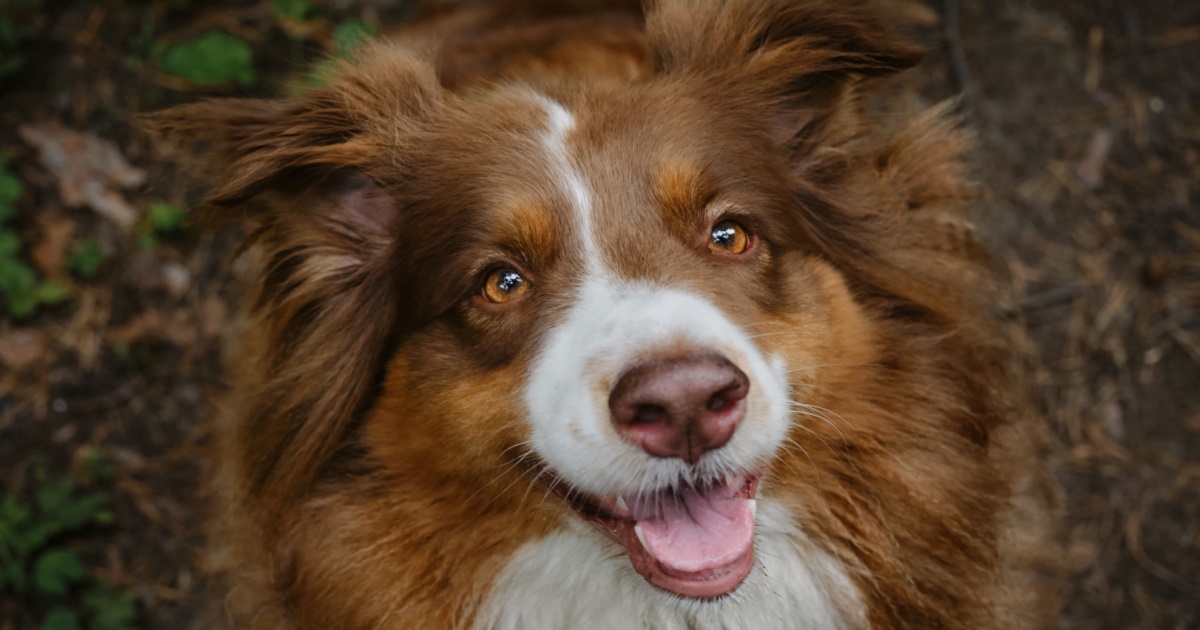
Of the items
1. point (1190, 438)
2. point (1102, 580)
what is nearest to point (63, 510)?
point (1102, 580)

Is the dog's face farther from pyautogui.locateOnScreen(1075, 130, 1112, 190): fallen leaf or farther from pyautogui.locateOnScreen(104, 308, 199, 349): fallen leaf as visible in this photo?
pyautogui.locateOnScreen(1075, 130, 1112, 190): fallen leaf

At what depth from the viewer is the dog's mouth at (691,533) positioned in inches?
98.2

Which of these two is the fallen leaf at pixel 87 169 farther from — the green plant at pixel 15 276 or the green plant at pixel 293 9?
the green plant at pixel 293 9

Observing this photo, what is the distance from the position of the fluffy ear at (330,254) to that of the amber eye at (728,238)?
918 mm

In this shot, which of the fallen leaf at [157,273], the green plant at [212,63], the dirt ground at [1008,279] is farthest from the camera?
the green plant at [212,63]

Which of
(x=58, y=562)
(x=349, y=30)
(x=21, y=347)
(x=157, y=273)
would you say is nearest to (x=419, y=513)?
(x=58, y=562)

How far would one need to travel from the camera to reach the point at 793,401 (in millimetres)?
2639

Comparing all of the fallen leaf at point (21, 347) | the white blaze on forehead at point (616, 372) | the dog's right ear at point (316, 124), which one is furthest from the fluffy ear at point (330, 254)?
the fallen leaf at point (21, 347)

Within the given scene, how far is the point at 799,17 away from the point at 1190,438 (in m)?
2.88

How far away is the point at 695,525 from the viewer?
2574 millimetres

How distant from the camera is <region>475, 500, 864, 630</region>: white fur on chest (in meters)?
2.80

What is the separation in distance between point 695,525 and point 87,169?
3.96 meters

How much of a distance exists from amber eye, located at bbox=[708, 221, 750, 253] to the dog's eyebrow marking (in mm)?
331

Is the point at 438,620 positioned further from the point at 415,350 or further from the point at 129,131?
the point at 129,131
